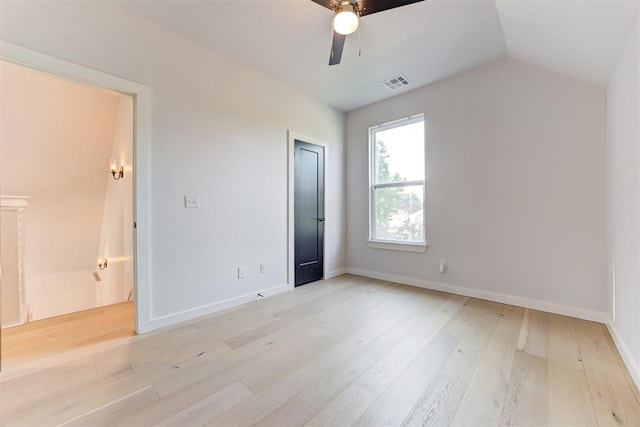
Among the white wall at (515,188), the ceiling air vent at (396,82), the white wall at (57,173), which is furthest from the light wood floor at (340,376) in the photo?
the ceiling air vent at (396,82)

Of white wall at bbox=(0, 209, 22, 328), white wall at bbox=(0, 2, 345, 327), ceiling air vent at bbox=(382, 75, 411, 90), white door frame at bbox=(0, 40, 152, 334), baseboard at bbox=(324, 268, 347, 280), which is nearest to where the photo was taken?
white wall at bbox=(0, 209, 22, 328)

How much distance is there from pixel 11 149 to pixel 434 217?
5.25 metres

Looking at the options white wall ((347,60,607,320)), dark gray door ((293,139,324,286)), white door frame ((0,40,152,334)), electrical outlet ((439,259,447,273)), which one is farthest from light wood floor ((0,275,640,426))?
dark gray door ((293,139,324,286))

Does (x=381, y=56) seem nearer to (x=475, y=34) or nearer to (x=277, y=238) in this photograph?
(x=475, y=34)

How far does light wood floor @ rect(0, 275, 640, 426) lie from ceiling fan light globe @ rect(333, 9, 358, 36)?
2247mm

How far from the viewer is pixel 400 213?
3.73 m

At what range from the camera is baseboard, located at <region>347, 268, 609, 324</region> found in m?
2.41

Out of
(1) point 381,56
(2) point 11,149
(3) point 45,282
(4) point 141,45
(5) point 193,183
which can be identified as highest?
(1) point 381,56

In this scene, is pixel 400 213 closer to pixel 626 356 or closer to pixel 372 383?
pixel 626 356

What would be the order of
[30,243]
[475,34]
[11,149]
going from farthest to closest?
[30,243] → [11,149] → [475,34]

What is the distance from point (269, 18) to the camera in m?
2.18

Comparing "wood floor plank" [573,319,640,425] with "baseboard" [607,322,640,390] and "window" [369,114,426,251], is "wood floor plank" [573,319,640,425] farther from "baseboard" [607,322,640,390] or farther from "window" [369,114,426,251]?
"window" [369,114,426,251]

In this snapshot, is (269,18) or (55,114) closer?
(269,18)

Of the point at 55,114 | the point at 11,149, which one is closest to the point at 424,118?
the point at 55,114
